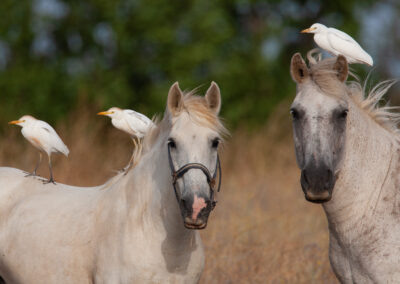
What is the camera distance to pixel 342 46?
395 centimetres

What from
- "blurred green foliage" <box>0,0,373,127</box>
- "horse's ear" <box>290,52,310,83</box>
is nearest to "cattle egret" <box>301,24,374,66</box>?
"horse's ear" <box>290,52,310,83</box>

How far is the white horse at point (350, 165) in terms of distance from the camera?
3.16 meters

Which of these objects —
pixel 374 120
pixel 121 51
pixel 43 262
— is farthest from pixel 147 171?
pixel 121 51

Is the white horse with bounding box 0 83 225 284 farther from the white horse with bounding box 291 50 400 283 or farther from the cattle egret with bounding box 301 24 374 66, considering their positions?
the cattle egret with bounding box 301 24 374 66

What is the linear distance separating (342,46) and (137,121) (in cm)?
153

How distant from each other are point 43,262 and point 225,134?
1435 mm

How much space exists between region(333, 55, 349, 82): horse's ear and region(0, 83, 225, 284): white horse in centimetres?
71

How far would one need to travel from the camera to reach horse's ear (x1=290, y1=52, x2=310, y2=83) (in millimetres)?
3389

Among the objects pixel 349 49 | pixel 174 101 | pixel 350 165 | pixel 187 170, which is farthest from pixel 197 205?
pixel 349 49

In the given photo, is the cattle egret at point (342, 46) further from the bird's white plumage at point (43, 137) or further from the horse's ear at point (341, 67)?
the bird's white plumage at point (43, 137)

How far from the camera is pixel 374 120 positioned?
3.58m

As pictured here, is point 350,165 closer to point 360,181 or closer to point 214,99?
point 360,181

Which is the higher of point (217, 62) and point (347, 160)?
point (217, 62)

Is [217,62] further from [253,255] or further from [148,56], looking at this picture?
[253,255]
